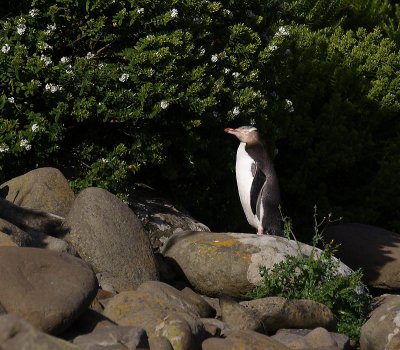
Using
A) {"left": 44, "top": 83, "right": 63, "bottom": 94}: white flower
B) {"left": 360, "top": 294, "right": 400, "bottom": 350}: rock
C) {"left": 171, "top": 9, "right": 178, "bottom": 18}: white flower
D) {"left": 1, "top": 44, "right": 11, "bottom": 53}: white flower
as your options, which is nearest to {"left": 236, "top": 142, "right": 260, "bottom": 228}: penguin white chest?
{"left": 171, "top": 9, "right": 178, "bottom": 18}: white flower

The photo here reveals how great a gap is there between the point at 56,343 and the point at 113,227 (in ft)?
10.3

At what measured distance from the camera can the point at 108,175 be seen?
963cm

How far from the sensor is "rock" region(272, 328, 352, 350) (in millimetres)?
7102

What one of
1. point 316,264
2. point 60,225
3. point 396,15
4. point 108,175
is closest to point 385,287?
point 316,264

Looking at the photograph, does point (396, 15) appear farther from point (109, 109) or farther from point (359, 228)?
point (109, 109)

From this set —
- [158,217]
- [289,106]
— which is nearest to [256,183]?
[158,217]

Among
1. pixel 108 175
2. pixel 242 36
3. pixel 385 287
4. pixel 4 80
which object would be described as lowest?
pixel 385 287

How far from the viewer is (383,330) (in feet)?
25.1

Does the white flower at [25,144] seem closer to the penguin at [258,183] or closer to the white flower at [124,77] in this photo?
the white flower at [124,77]

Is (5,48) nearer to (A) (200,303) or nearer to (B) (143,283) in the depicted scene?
(B) (143,283)

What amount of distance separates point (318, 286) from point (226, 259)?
0.81 meters

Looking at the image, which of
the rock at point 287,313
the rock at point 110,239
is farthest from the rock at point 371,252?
the rock at point 110,239

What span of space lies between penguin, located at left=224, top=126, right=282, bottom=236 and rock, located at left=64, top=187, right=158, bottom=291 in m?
1.80

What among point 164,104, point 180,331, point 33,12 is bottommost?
point 180,331
